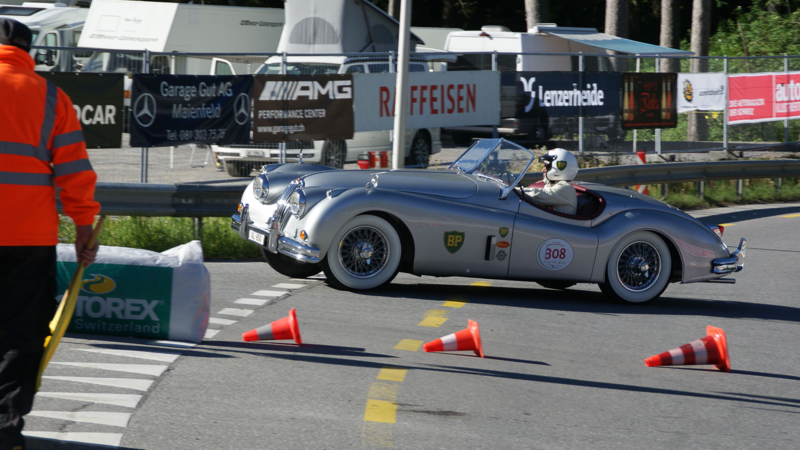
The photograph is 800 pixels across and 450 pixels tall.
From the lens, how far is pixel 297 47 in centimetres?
1970

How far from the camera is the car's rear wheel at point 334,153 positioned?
45.8 feet

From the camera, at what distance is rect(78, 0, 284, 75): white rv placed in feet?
69.9

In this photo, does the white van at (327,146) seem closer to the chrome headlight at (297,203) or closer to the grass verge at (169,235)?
the grass verge at (169,235)

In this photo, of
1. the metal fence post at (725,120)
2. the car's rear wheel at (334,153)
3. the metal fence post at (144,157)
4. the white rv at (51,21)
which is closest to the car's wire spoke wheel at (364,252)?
the metal fence post at (144,157)

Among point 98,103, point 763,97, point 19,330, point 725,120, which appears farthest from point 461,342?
point 763,97

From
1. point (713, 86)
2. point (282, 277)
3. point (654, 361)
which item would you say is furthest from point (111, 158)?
point (713, 86)

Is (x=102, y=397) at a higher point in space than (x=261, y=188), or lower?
lower

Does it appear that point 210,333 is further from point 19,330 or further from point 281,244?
point 19,330

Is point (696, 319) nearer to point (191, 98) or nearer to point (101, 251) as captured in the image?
point (101, 251)

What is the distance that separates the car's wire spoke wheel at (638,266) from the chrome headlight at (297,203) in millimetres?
2928

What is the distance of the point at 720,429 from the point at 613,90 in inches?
514

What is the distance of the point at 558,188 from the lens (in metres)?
8.30

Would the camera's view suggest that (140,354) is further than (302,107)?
No

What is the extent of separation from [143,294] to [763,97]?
1722cm
